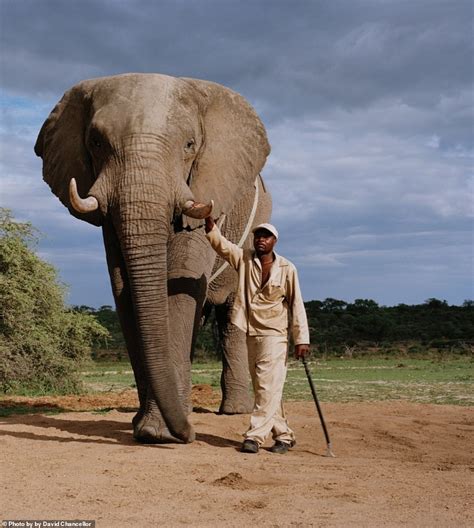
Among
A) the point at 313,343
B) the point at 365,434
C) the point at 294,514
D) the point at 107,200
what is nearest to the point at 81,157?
the point at 107,200

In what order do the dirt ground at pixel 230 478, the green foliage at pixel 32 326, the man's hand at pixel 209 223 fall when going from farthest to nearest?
the green foliage at pixel 32 326, the man's hand at pixel 209 223, the dirt ground at pixel 230 478

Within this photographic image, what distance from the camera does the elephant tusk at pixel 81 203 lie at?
27.4 feet

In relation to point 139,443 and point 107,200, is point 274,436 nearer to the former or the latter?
point 139,443

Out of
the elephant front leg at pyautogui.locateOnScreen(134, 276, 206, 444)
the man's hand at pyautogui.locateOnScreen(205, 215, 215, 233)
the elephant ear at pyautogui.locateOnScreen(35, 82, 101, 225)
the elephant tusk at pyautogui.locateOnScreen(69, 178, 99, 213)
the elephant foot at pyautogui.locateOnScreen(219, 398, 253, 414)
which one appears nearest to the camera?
the elephant tusk at pyautogui.locateOnScreen(69, 178, 99, 213)

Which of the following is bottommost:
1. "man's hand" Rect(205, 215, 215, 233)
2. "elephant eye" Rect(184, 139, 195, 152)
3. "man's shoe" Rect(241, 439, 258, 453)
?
"man's shoe" Rect(241, 439, 258, 453)

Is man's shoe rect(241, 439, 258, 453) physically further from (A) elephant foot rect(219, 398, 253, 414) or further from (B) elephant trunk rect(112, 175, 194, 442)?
(A) elephant foot rect(219, 398, 253, 414)

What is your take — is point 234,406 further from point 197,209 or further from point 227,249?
point 197,209

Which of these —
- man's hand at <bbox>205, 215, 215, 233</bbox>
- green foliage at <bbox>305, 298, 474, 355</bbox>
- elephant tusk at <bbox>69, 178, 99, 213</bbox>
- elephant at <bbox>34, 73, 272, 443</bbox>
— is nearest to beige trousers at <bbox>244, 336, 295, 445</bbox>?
elephant at <bbox>34, 73, 272, 443</bbox>

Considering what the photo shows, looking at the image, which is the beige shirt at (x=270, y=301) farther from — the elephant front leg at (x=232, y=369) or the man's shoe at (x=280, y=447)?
the elephant front leg at (x=232, y=369)

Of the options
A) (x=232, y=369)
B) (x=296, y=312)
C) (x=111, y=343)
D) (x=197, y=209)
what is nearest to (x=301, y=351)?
(x=296, y=312)

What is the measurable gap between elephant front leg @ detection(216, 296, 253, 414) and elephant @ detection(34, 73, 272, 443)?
2.89 metres

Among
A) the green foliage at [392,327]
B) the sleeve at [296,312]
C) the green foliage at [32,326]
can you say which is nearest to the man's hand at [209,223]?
the sleeve at [296,312]

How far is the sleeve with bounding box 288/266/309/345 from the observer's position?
877 cm

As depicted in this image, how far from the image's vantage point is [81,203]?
8.47 meters
